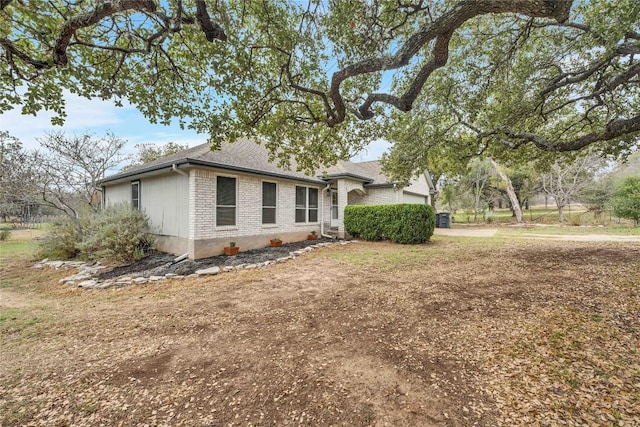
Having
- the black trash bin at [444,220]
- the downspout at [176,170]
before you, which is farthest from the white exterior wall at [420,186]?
the downspout at [176,170]

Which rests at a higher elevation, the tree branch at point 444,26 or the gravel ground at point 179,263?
the tree branch at point 444,26

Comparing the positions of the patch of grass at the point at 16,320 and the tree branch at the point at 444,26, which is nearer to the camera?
the tree branch at the point at 444,26

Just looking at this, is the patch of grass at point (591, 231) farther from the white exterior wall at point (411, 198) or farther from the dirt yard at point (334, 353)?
the dirt yard at point (334, 353)

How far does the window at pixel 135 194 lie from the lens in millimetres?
10159

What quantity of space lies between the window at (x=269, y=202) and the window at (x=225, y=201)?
1.34 m

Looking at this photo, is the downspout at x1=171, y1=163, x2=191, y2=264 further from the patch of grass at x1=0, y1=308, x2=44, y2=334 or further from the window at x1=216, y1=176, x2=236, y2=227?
the patch of grass at x1=0, y1=308, x2=44, y2=334

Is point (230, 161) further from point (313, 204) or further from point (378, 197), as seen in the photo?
point (378, 197)

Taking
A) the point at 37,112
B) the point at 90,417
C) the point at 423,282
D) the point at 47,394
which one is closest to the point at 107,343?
the point at 47,394

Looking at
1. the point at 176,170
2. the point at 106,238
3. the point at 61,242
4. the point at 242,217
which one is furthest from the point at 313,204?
the point at 61,242

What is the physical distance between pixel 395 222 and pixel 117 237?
9883mm

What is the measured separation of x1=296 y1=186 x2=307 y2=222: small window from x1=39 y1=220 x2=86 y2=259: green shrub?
7820mm

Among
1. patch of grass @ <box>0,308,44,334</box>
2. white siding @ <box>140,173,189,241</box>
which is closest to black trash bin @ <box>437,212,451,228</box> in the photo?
white siding @ <box>140,173,189,241</box>

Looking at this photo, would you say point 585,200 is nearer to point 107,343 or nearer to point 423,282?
point 423,282

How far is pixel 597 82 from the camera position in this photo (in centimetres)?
635
